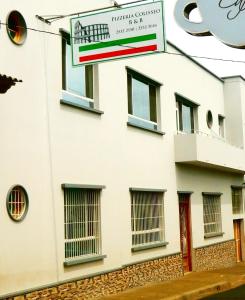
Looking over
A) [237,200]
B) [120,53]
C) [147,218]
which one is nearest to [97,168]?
[147,218]

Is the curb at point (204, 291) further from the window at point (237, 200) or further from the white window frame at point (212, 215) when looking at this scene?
the window at point (237, 200)

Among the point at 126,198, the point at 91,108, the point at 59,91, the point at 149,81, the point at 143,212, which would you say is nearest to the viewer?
the point at 59,91

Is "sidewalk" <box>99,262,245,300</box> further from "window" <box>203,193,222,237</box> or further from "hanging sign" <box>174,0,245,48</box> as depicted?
"hanging sign" <box>174,0,245,48</box>

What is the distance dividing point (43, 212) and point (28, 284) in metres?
1.37

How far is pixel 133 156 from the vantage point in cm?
1464

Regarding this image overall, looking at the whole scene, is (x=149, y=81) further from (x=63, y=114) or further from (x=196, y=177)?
(x=63, y=114)

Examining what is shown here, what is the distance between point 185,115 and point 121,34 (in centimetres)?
1055

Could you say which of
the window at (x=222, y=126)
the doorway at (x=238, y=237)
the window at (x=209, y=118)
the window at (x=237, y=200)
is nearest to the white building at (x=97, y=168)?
the window at (x=209, y=118)

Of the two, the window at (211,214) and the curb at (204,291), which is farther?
the window at (211,214)

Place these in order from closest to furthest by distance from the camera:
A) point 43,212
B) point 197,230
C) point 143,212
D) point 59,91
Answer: point 43,212
point 59,91
point 143,212
point 197,230

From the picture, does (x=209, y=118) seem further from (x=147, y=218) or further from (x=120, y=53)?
(x=120, y=53)

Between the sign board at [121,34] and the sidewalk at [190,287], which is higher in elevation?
the sign board at [121,34]

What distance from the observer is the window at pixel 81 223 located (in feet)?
38.0

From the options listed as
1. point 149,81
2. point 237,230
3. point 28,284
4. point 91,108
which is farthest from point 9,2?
point 237,230
